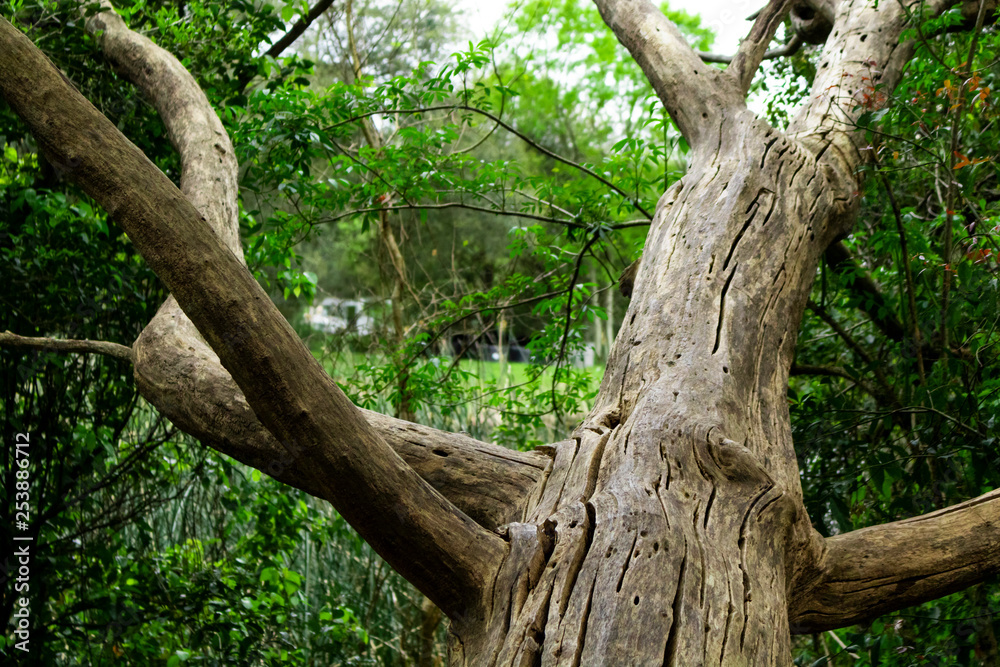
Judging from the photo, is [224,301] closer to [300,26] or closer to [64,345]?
[64,345]

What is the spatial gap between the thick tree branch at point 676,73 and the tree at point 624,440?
79mm

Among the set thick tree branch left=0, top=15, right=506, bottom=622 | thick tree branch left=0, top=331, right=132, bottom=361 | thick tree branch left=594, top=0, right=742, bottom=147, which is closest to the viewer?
thick tree branch left=0, top=15, right=506, bottom=622

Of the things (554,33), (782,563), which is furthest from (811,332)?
(554,33)

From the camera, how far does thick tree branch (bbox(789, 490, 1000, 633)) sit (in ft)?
4.67

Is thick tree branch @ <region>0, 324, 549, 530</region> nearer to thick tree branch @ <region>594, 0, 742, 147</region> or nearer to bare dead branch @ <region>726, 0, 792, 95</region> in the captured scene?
thick tree branch @ <region>594, 0, 742, 147</region>

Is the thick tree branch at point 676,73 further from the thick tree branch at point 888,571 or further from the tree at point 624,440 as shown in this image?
the thick tree branch at point 888,571

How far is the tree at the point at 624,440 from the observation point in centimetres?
104

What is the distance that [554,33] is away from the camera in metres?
13.6

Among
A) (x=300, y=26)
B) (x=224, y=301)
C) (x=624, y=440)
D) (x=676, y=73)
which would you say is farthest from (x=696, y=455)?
(x=300, y=26)

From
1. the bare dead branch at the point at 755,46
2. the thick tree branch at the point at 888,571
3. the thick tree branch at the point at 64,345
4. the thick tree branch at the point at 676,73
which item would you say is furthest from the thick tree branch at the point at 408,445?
the bare dead branch at the point at 755,46

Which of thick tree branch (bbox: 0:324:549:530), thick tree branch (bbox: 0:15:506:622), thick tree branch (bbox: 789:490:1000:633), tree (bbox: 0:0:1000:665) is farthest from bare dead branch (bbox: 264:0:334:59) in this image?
thick tree branch (bbox: 789:490:1000:633)

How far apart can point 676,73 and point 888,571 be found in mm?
1808

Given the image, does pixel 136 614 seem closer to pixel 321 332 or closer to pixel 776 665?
pixel 776 665

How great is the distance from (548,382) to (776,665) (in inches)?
148
